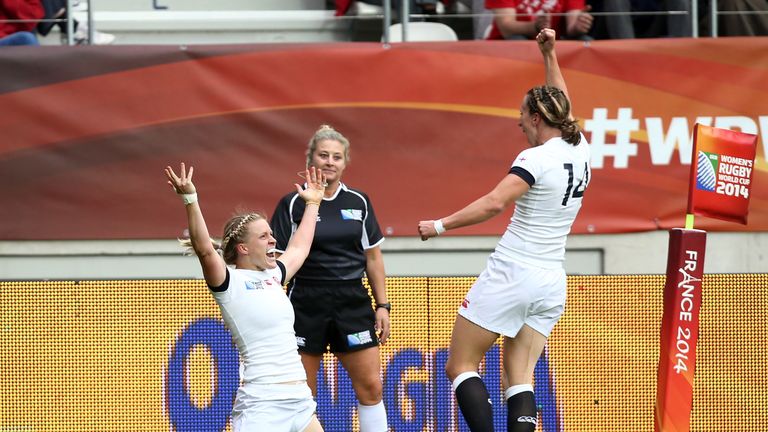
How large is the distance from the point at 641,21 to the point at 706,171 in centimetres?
325

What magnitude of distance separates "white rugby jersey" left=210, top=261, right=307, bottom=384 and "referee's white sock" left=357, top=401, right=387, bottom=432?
123cm

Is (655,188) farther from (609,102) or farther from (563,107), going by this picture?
(563,107)

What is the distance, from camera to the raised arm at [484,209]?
5.23 metres

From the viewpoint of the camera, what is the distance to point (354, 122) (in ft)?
26.8

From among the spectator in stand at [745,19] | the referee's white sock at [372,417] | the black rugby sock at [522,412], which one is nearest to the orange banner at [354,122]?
the spectator in stand at [745,19]

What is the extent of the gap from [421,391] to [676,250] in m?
1.81

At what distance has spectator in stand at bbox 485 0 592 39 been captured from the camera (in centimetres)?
836

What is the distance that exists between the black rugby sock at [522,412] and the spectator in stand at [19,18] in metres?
4.66

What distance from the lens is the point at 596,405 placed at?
6.80m

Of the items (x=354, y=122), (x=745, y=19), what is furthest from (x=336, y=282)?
(x=745, y=19)

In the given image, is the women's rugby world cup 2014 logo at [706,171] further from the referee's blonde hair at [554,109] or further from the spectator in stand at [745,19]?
the spectator in stand at [745,19]

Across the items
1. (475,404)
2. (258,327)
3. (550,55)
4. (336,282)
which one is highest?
(550,55)

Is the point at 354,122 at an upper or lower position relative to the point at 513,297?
upper

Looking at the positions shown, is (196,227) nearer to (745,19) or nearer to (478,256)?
(478,256)
